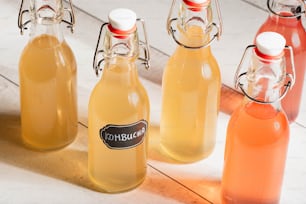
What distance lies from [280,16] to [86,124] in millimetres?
340

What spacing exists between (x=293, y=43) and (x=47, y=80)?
380mm

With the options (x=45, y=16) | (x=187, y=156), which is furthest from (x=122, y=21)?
(x=187, y=156)

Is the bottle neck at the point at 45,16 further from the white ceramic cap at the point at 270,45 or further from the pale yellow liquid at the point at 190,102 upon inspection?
the white ceramic cap at the point at 270,45

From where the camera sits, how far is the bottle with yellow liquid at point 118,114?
116cm

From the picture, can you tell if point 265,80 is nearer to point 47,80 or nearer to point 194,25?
point 194,25

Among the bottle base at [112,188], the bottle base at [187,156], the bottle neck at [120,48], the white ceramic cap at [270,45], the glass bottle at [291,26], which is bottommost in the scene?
the bottle base at [112,188]

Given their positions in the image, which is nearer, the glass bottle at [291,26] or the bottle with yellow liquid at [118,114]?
the bottle with yellow liquid at [118,114]

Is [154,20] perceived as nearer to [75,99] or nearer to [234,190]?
[75,99]

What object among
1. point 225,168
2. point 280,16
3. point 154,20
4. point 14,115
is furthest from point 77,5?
point 225,168

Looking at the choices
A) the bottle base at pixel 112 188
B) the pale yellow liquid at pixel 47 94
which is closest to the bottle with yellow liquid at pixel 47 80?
the pale yellow liquid at pixel 47 94

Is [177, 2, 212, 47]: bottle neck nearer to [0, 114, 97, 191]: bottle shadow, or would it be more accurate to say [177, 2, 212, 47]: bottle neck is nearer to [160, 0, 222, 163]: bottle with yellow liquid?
[160, 0, 222, 163]: bottle with yellow liquid

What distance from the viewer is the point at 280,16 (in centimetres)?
133

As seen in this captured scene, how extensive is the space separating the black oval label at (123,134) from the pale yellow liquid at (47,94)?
115 mm

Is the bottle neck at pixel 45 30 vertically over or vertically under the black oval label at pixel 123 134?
over
